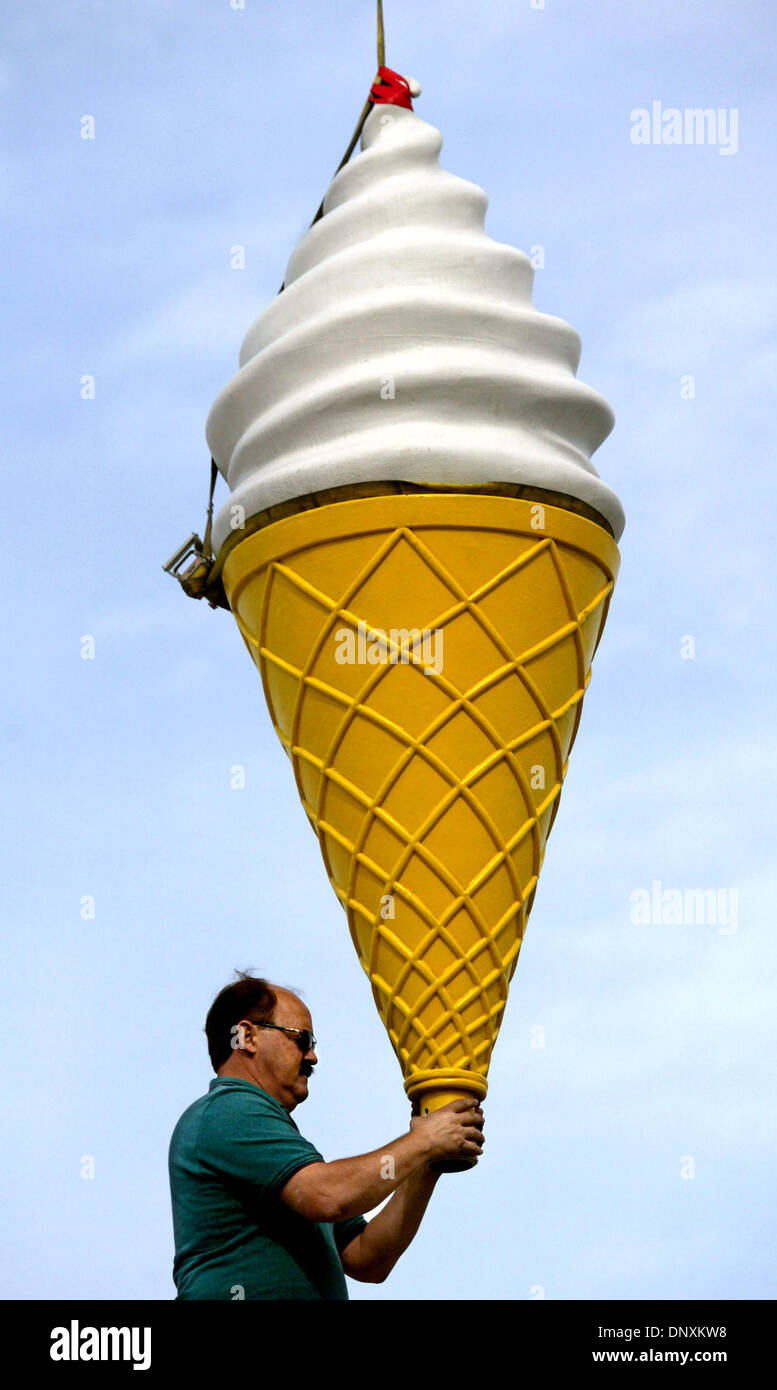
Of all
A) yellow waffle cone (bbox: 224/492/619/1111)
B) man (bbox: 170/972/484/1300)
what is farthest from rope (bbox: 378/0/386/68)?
man (bbox: 170/972/484/1300)

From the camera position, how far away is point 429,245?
19.8 feet

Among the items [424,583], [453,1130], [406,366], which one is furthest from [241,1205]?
[406,366]

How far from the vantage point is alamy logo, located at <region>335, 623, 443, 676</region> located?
219 inches

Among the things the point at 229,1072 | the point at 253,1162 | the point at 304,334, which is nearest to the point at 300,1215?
the point at 253,1162

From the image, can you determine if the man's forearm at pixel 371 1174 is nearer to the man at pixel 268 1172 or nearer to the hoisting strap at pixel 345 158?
the man at pixel 268 1172

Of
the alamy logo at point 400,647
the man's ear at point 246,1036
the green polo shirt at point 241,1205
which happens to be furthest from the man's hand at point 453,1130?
the alamy logo at point 400,647

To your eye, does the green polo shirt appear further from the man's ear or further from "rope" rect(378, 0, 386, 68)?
"rope" rect(378, 0, 386, 68)

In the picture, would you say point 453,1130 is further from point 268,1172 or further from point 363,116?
point 363,116

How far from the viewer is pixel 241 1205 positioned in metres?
5.24

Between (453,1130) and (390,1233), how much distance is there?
0.69 meters

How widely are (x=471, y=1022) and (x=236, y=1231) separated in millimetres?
895

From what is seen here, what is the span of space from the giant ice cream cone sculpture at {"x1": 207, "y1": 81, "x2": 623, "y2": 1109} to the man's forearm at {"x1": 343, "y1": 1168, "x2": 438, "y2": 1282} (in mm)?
424

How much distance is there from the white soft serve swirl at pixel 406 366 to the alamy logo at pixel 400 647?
1.55ft
